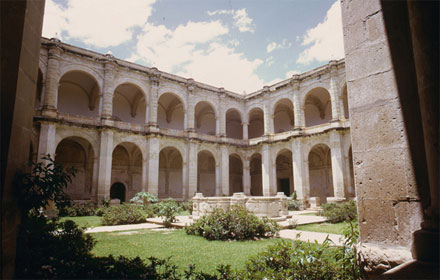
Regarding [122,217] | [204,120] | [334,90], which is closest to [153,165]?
[122,217]

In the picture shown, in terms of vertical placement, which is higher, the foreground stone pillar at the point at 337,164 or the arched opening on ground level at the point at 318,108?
the arched opening on ground level at the point at 318,108

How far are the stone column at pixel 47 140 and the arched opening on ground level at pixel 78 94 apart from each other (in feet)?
15.6

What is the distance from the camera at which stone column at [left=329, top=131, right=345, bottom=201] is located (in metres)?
17.4

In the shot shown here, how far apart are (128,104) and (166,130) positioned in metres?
5.16

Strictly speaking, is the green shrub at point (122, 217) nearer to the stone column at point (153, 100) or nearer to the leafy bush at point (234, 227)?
the leafy bush at point (234, 227)

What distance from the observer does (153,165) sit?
1886cm

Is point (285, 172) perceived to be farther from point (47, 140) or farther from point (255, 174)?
point (47, 140)

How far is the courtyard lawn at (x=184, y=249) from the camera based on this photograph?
513cm

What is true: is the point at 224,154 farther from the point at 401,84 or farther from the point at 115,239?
the point at 401,84

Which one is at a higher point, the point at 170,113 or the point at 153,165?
the point at 170,113

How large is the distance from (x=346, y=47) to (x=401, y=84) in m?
0.86

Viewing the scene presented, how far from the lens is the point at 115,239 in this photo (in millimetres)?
7566

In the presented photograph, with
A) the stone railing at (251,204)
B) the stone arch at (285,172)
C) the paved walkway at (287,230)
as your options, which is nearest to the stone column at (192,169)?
the paved walkway at (287,230)

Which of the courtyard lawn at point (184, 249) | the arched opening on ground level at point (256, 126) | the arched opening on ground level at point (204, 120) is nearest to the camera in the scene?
the courtyard lawn at point (184, 249)
